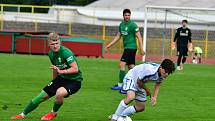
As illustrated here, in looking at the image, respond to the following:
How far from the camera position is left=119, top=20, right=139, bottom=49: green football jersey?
52.3 ft

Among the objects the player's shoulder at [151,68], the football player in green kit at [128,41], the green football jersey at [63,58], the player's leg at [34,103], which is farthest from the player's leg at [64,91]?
the football player in green kit at [128,41]

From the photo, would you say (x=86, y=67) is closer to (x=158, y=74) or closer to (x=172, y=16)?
(x=158, y=74)

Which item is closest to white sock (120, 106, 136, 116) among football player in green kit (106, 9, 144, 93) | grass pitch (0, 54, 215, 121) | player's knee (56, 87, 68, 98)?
grass pitch (0, 54, 215, 121)

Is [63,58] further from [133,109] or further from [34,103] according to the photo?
[133,109]

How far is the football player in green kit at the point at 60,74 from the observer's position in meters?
10.3

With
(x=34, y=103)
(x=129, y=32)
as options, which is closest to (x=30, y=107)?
(x=34, y=103)

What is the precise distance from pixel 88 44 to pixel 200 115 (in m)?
21.6

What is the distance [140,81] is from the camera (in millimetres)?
10234

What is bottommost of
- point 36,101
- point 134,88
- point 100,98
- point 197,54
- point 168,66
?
point 100,98

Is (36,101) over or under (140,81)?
under

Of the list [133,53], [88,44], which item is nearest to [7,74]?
[133,53]

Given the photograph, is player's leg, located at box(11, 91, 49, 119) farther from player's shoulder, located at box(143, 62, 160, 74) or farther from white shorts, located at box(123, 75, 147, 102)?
player's shoulder, located at box(143, 62, 160, 74)

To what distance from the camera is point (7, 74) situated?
19547 millimetres

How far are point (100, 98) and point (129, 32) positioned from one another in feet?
8.24
